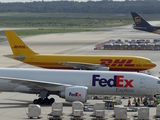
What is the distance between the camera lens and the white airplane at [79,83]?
4294 cm

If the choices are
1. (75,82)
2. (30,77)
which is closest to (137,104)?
(75,82)

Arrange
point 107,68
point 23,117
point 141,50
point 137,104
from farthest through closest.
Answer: point 141,50 < point 107,68 < point 137,104 < point 23,117

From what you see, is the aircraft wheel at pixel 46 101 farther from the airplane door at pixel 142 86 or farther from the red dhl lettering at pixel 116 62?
the red dhl lettering at pixel 116 62

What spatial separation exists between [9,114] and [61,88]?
7284 millimetres

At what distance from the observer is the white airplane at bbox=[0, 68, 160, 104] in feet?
141

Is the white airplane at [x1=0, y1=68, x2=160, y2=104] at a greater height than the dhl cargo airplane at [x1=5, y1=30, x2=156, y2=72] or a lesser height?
lesser

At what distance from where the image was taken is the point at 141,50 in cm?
10056

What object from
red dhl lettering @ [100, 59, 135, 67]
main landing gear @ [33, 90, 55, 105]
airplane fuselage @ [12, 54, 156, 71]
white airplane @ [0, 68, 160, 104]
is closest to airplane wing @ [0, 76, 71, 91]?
white airplane @ [0, 68, 160, 104]

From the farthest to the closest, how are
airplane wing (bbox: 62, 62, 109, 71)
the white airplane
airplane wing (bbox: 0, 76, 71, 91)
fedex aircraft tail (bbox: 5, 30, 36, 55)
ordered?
fedex aircraft tail (bbox: 5, 30, 36, 55)
airplane wing (bbox: 62, 62, 109, 71)
the white airplane
airplane wing (bbox: 0, 76, 71, 91)

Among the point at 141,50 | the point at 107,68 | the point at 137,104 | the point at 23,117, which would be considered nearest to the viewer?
the point at 23,117

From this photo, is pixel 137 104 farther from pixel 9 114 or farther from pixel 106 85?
pixel 9 114

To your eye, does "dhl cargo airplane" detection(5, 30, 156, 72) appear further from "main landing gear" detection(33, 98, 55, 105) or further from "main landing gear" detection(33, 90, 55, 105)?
"main landing gear" detection(33, 98, 55, 105)

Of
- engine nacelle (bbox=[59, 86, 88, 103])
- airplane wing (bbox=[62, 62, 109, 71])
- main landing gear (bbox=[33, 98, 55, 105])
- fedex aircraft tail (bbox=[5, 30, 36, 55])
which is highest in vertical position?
fedex aircraft tail (bbox=[5, 30, 36, 55])

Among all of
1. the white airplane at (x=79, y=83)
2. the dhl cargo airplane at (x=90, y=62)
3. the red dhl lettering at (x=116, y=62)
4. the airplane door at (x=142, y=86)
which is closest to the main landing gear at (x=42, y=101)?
the white airplane at (x=79, y=83)
